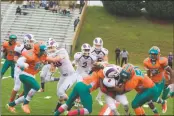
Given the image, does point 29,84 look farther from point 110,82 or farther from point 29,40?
point 110,82

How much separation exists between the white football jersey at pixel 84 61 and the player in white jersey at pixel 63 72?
316 millimetres

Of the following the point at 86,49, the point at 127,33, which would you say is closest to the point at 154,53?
the point at 86,49

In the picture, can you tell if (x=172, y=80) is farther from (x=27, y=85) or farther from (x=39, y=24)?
(x=39, y=24)

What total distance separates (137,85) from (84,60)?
2.36 metres

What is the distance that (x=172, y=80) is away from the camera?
12203 mm

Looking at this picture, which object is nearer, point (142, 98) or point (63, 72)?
point (142, 98)


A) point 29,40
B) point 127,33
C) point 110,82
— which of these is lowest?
point 127,33

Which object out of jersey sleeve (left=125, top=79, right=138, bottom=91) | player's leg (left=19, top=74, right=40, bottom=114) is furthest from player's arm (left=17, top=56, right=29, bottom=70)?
jersey sleeve (left=125, top=79, right=138, bottom=91)

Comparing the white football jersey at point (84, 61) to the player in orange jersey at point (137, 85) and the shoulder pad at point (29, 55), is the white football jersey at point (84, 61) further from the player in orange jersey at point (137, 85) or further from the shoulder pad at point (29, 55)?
the player in orange jersey at point (137, 85)

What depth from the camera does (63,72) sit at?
1156 centimetres

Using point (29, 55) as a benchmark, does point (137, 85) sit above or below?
below

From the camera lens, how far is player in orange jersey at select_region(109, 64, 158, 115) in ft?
30.8

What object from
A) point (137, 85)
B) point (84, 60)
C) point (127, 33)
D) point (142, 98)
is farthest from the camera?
point (127, 33)

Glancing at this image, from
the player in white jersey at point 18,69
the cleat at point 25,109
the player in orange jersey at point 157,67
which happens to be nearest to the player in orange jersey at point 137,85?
the player in orange jersey at point 157,67
